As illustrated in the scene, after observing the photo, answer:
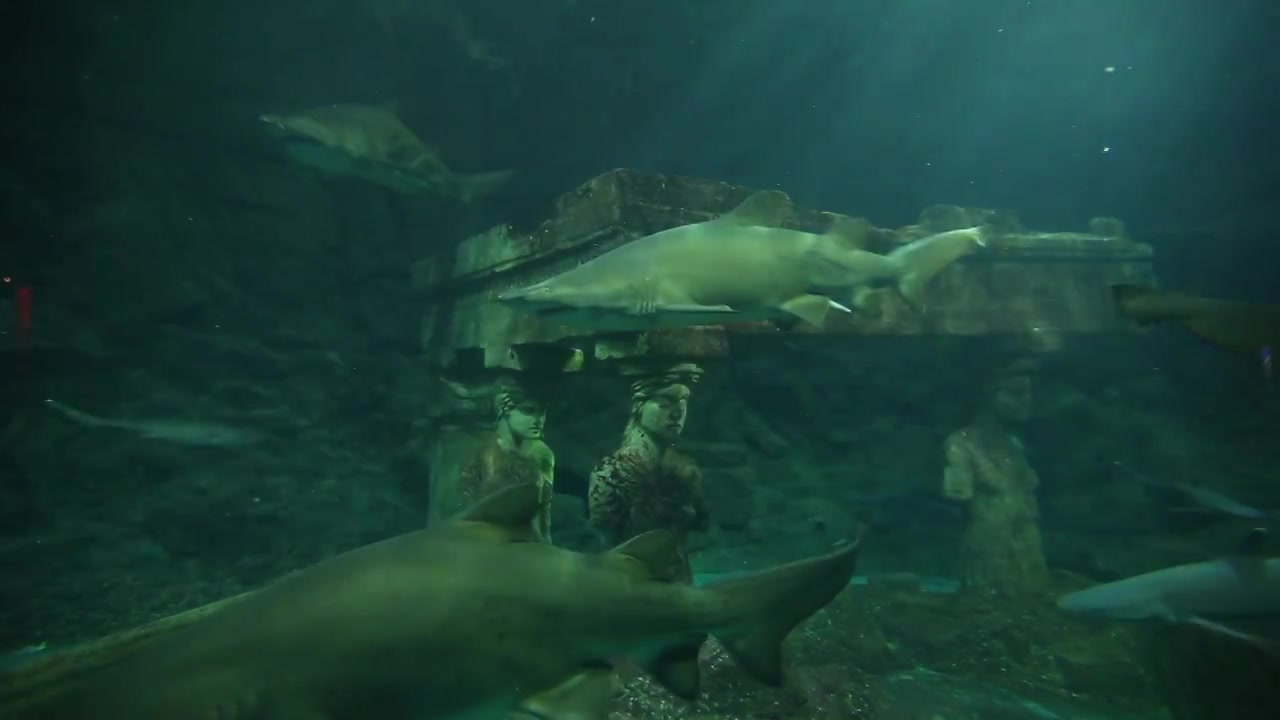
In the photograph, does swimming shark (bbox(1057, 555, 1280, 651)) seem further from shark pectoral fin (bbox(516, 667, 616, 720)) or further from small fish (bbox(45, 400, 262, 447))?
small fish (bbox(45, 400, 262, 447))

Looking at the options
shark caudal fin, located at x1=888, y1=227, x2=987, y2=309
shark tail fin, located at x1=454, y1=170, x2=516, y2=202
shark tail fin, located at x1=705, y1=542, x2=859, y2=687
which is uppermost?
shark tail fin, located at x1=454, y1=170, x2=516, y2=202

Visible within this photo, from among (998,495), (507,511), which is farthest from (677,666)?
(998,495)

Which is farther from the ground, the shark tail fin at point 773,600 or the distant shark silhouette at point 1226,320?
the distant shark silhouette at point 1226,320

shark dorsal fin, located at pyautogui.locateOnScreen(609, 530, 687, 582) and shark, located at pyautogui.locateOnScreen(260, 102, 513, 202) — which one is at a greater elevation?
shark, located at pyautogui.locateOnScreen(260, 102, 513, 202)

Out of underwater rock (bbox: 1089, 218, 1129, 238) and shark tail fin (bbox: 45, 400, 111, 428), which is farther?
underwater rock (bbox: 1089, 218, 1129, 238)

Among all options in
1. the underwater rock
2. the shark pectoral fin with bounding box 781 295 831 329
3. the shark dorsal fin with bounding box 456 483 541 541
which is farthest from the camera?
the underwater rock

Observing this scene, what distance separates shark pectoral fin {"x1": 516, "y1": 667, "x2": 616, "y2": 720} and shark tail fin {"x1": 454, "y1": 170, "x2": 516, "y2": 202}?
8.78 metres

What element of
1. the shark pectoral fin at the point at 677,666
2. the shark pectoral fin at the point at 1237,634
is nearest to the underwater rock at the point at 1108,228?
the shark pectoral fin at the point at 1237,634

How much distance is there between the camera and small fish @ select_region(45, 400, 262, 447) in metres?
9.16

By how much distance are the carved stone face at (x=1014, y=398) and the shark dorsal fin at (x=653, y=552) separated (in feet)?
30.1

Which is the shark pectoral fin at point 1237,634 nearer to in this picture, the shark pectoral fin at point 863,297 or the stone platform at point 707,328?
the shark pectoral fin at point 863,297

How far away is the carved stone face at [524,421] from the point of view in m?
7.76

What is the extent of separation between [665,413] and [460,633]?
13.4 feet

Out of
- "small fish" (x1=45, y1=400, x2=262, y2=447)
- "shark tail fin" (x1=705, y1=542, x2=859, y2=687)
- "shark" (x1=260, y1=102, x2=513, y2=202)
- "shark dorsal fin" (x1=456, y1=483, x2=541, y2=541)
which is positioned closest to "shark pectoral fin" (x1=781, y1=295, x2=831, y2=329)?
"shark tail fin" (x1=705, y1=542, x2=859, y2=687)
